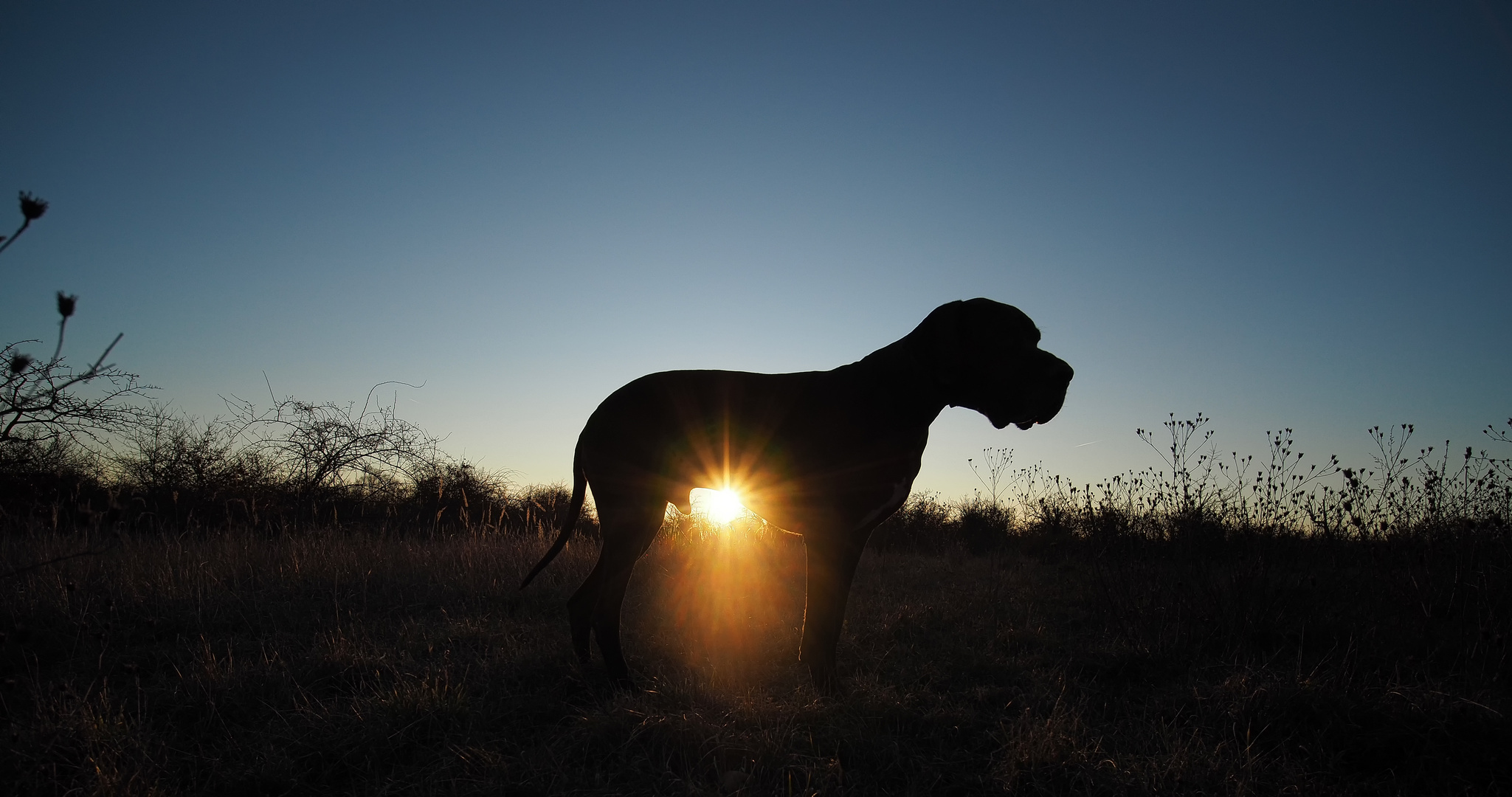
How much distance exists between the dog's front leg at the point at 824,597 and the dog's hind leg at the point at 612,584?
35.0 inches

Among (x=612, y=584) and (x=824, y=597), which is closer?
(x=824, y=597)

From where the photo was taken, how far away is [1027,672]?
3.85 meters

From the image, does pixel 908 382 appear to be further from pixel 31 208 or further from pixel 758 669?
pixel 31 208

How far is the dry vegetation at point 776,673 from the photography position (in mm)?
2500

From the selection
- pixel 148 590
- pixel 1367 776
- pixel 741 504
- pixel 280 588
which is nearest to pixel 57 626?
pixel 148 590

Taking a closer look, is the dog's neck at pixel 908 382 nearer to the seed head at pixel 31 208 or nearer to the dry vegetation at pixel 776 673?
the dry vegetation at pixel 776 673

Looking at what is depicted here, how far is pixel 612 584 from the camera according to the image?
3566mm

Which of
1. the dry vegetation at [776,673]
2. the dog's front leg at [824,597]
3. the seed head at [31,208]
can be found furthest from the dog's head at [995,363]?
the seed head at [31,208]

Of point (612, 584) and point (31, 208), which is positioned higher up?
point (31, 208)

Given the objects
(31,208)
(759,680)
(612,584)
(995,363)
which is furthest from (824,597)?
(31,208)

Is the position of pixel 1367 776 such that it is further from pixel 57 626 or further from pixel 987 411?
pixel 57 626

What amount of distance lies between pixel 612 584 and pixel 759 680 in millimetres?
906

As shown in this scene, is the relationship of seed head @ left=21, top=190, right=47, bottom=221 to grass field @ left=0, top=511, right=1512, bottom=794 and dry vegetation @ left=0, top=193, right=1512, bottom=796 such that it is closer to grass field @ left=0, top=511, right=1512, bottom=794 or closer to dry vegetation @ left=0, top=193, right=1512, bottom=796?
dry vegetation @ left=0, top=193, right=1512, bottom=796

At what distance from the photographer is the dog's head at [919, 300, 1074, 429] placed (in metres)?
3.36
